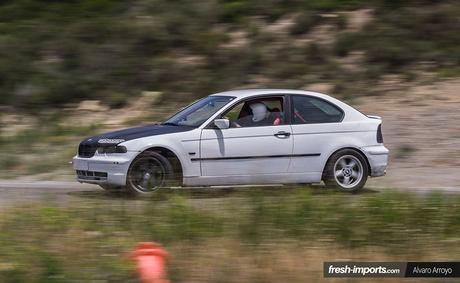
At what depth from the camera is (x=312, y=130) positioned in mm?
12742

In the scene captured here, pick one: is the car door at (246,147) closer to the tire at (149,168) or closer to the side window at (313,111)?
the side window at (313,111)

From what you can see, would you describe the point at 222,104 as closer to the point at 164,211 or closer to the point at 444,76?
the point at 164,211

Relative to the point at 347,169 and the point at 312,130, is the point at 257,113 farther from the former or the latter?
the point at 347,169

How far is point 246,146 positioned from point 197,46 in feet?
37.0

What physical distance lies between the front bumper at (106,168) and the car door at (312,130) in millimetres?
2241

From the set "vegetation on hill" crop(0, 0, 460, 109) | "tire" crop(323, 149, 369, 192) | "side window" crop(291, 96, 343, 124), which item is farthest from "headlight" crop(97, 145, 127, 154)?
"vegetation on hill" crop(0, 0, 460, 109)

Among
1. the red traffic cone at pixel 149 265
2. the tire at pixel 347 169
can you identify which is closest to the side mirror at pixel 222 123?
the tire at pixel 347 169

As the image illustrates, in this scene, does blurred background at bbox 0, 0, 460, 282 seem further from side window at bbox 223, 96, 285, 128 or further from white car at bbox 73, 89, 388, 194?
side window at bbox 223, 96, 285, 128

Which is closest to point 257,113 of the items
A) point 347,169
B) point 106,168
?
point 347,169

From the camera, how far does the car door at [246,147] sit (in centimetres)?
1233

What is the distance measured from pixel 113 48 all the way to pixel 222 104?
10608mm

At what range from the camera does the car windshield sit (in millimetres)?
12680

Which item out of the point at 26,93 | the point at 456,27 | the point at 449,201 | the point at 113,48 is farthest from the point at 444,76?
the point at 449,201

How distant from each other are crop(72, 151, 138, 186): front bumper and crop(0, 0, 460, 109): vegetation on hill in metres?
8.53
